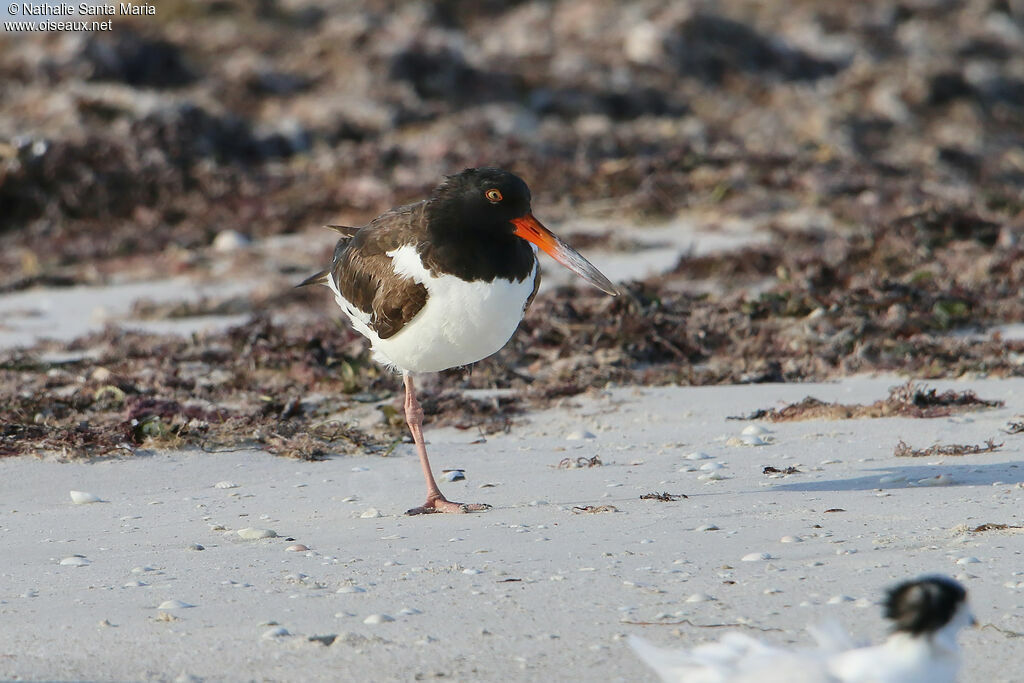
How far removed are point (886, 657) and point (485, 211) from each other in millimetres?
2895

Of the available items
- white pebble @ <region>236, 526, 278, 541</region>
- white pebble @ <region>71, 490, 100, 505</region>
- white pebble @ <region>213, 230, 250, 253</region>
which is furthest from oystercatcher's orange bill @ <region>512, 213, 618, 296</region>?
white pebble @ <region>213, 230, 250, 253</region>

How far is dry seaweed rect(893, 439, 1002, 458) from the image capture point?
209 inches

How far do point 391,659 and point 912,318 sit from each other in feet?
17.9

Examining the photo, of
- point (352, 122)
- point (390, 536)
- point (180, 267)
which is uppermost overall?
point (352, 122)

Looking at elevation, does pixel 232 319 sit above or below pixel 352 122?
below

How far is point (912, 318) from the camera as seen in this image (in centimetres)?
778

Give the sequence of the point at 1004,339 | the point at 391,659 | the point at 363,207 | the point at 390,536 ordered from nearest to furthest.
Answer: the point at 391,659
the point at 390,536
the point at 1004,339
the point at 363,207

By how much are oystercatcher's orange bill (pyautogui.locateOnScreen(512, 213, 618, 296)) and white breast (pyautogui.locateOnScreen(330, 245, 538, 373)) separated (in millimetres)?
163

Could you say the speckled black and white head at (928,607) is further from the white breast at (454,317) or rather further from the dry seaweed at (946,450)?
the dry seaweed at (946,450)

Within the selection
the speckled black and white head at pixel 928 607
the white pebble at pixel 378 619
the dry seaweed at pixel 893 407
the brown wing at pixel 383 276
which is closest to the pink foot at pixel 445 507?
the brown wing at pixel 383 276

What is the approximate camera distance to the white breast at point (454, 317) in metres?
5.00

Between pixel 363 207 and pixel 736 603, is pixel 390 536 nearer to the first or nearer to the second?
pixel 736 603

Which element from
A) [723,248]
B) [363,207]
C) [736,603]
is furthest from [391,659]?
[363,207]

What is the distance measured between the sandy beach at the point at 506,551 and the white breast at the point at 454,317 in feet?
2.02
